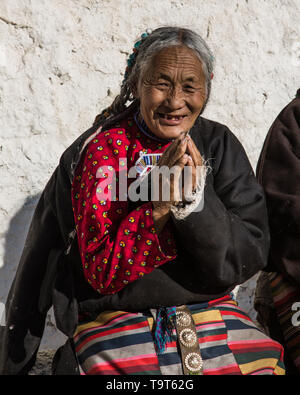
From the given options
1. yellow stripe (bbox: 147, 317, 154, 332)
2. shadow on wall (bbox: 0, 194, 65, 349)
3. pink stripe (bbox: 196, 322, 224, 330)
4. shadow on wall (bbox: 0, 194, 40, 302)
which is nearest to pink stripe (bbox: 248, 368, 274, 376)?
pink stripe (bbox: 196, 322, 224, 330)

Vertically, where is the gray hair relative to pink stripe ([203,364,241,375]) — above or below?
above

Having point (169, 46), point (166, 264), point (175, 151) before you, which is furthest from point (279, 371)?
point (169, 46)

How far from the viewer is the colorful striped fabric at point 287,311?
2.56 meters

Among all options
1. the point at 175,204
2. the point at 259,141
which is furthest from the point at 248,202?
the point at 259,141

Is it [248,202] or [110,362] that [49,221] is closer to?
Answer: [110,362]

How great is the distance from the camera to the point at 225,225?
85.7 inches

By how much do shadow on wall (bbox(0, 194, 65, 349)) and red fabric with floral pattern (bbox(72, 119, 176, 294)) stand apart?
3.15ft

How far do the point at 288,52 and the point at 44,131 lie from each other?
5.50 feet

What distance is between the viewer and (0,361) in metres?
2.64

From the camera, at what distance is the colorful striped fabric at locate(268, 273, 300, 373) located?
2.56 m

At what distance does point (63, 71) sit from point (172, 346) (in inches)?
70.1

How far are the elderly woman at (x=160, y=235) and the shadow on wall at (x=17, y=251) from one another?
0.80 meters

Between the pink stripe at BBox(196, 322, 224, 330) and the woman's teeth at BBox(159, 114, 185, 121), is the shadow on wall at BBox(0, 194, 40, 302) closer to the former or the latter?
the woman's teeth at BBox(159, 114, 185, 121)

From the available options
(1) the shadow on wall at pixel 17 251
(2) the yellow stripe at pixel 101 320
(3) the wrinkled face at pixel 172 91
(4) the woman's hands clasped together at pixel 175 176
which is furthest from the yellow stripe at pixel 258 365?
(1) the shadow on wall at pixel 17 251
